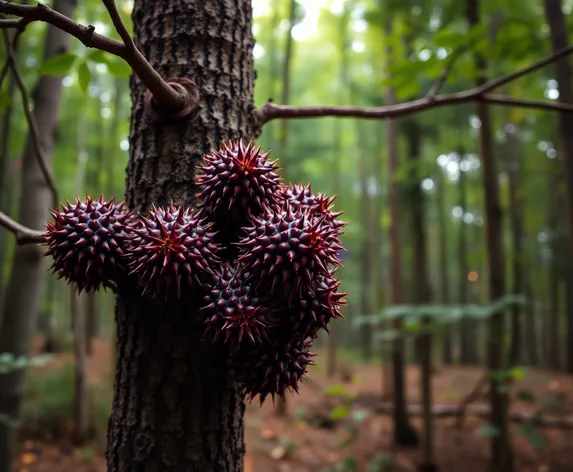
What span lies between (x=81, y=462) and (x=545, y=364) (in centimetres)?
2403

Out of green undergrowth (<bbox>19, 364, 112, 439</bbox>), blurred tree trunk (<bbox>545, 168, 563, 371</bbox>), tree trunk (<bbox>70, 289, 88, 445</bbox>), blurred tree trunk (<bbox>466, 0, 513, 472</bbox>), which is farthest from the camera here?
blurred tree trunk (<bbox>545, 168, 563, 371</bbox>)

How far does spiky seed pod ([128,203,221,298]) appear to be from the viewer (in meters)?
1.17

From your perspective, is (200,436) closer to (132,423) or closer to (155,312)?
(132,423)

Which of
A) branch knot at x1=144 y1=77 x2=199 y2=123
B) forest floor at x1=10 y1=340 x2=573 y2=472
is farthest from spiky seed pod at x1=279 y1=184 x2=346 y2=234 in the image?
forest floor at x1=10 y1=340 x2=573 y2=472

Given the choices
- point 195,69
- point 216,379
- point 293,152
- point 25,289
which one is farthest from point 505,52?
point 293,152

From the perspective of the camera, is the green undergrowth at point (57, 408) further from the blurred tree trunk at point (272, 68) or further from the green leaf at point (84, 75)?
the green leaf at point (84, 75)

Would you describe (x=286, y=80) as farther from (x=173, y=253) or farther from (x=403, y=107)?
(x=173, y=253)

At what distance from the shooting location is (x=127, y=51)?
1214 mm

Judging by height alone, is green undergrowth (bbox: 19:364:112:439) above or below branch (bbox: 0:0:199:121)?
below

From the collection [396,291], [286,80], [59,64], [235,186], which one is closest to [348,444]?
[396,291]

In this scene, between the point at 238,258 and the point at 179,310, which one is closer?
the point at 238,258

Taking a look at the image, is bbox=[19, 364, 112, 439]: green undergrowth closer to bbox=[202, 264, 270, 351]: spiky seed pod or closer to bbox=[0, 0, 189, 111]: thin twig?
bbox=[202, 264, 270, 351]: spiky seed pod

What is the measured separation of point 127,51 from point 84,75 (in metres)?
1.04

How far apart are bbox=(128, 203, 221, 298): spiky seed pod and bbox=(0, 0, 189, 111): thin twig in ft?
1.31
